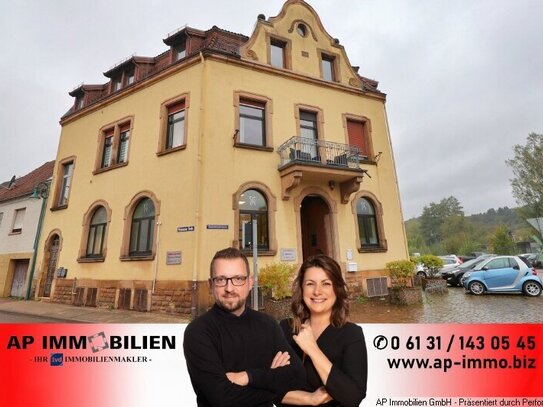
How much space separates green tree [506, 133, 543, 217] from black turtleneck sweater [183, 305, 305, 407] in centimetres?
3482

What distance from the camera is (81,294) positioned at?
11.2m

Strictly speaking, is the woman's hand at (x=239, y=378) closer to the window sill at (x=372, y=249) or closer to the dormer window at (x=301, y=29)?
the window sill at (x=372, y=249)

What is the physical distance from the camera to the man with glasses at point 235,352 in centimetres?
185

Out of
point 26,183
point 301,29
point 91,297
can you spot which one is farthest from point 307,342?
point 26,183

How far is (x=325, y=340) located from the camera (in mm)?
2072

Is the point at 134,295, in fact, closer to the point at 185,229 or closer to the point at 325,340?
the point at 185,229

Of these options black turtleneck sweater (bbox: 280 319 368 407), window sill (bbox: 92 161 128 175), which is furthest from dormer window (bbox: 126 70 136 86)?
black turtleneck sweater (bbox: 280 319 368 407)

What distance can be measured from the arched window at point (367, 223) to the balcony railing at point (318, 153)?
1.81 metres

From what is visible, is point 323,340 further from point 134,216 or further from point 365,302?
point 134,216

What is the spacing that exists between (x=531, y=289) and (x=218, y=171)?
12.0 m

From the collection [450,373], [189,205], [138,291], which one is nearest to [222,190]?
[189,205]

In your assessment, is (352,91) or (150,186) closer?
(150,186)

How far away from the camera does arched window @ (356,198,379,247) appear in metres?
12.0

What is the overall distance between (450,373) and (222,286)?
3.17 metres
